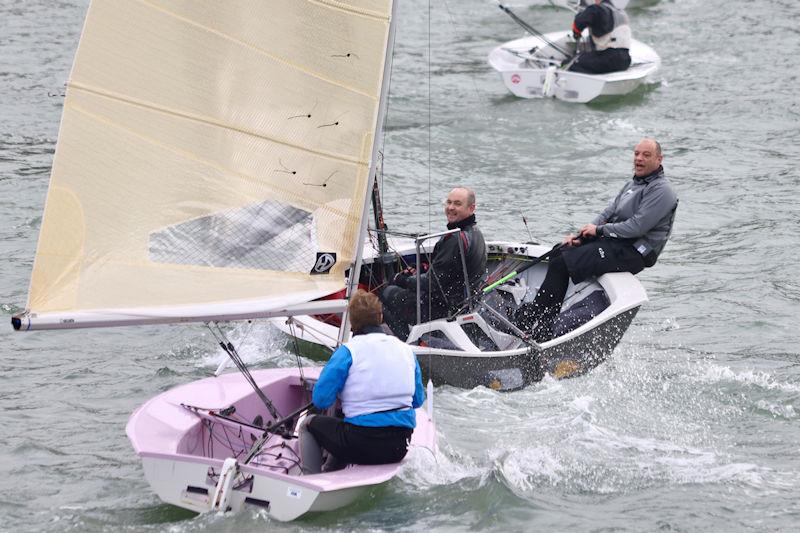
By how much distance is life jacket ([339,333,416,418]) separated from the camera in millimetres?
6148

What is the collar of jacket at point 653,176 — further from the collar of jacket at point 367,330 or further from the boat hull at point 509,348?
the collar of jacket at point 367,330

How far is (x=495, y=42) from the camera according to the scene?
821 inches

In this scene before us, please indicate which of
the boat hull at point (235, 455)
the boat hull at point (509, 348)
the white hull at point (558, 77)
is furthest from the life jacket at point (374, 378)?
the white hull at point (558, 77)

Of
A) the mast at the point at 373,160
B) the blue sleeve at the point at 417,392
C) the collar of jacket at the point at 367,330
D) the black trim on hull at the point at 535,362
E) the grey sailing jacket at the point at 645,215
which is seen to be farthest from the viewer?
the grey sailing jacket at the point at 645,215

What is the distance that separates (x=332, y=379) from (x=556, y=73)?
448 inches

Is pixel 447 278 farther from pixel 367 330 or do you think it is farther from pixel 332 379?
pixel 332 379

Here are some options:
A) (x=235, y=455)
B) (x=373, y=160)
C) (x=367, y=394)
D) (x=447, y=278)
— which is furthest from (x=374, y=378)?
(x=447, y=278)

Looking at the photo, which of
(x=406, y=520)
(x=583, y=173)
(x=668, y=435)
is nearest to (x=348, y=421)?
(x=406, y=520)

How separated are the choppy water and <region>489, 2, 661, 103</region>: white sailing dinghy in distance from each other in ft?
0.86

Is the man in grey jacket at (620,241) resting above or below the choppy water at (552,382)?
above

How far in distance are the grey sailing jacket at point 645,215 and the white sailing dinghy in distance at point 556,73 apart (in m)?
8.05

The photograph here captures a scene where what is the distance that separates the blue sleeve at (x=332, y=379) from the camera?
241 inches

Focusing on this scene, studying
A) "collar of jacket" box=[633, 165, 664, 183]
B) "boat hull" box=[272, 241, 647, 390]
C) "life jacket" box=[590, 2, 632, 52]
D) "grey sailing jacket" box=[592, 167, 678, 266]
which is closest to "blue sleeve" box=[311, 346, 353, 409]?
"boat hull" box=[272, 241, 647, 390]

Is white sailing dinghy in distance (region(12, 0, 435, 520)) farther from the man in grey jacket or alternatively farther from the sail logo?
the man in grey jacket
